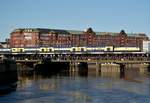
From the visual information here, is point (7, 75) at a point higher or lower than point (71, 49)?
lower

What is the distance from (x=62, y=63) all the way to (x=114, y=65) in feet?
82.1

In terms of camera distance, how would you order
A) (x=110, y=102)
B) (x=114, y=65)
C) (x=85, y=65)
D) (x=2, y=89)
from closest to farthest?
(x=110, y=102) < (x=2, y=89) < (x=114, y=65) < (x=85, y=65)

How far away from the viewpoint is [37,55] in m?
178

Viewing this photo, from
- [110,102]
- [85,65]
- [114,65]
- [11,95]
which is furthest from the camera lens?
[85,65]

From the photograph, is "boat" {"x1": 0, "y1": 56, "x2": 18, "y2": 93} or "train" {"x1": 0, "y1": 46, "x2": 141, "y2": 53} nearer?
"boat" {"x1": 0, "y1": 56, "x2": 18, "y2": 93}

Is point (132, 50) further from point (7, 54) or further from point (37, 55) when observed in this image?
point (7, 54)

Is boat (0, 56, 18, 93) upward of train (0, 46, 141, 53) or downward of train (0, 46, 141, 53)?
downward

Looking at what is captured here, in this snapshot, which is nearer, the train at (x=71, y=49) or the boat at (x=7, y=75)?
the boat at (x=7, y=75)

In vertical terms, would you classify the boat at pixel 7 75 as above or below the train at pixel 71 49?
below

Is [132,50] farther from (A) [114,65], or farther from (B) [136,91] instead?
(B) [136,91]

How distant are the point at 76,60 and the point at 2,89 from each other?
274 ft

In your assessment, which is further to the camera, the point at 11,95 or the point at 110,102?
the point at 11,95

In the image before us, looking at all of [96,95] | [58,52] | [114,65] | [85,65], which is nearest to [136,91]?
[96,95]

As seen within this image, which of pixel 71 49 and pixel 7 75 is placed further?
pixel 71 49
